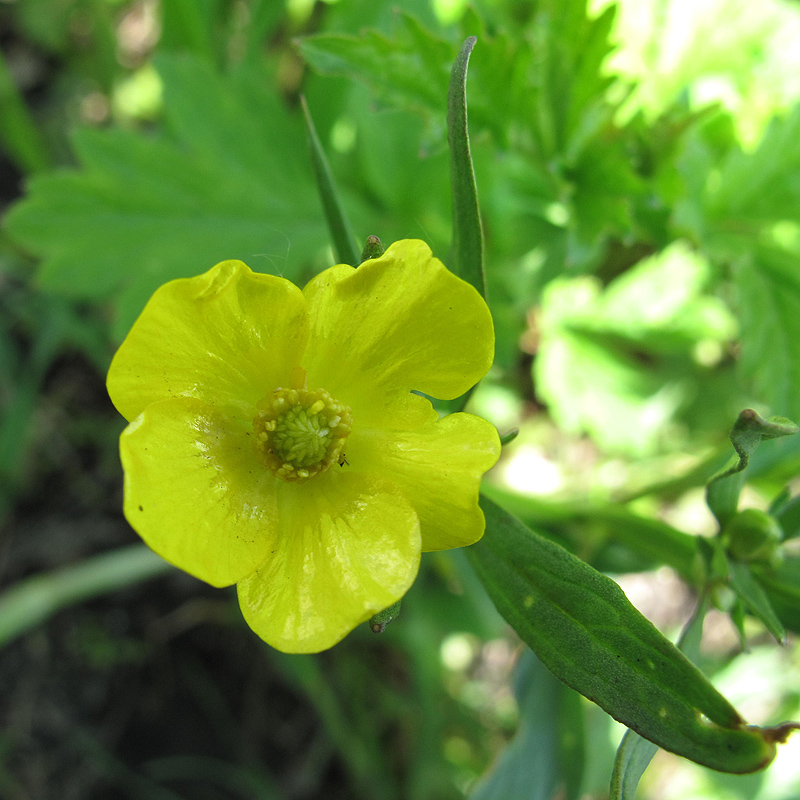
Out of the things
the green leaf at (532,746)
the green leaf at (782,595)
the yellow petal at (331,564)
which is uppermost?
the yellow petal at (331,564)

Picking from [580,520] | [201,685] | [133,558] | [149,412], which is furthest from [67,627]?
[149,412]

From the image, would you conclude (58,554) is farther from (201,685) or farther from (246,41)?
(246,41)

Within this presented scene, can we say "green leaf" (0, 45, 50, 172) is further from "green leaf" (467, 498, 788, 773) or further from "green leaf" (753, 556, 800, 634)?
"green leaf" (753, 556, 800, 634)

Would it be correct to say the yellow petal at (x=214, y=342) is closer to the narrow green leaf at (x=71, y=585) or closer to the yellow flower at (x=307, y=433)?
the yellow flower at (x=307, y=433)

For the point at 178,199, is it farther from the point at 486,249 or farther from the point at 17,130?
the point at 17,130

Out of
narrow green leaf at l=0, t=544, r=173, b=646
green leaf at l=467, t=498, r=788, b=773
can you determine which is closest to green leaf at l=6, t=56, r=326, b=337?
narrow green leaf at l=0, t=544, r=173, b=646

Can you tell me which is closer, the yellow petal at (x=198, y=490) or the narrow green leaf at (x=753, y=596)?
the yellow petal at (x=198, y=490)

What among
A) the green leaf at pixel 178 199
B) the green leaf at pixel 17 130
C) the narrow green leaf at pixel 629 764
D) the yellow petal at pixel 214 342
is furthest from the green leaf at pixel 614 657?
the green leaf at pixel 17 130
